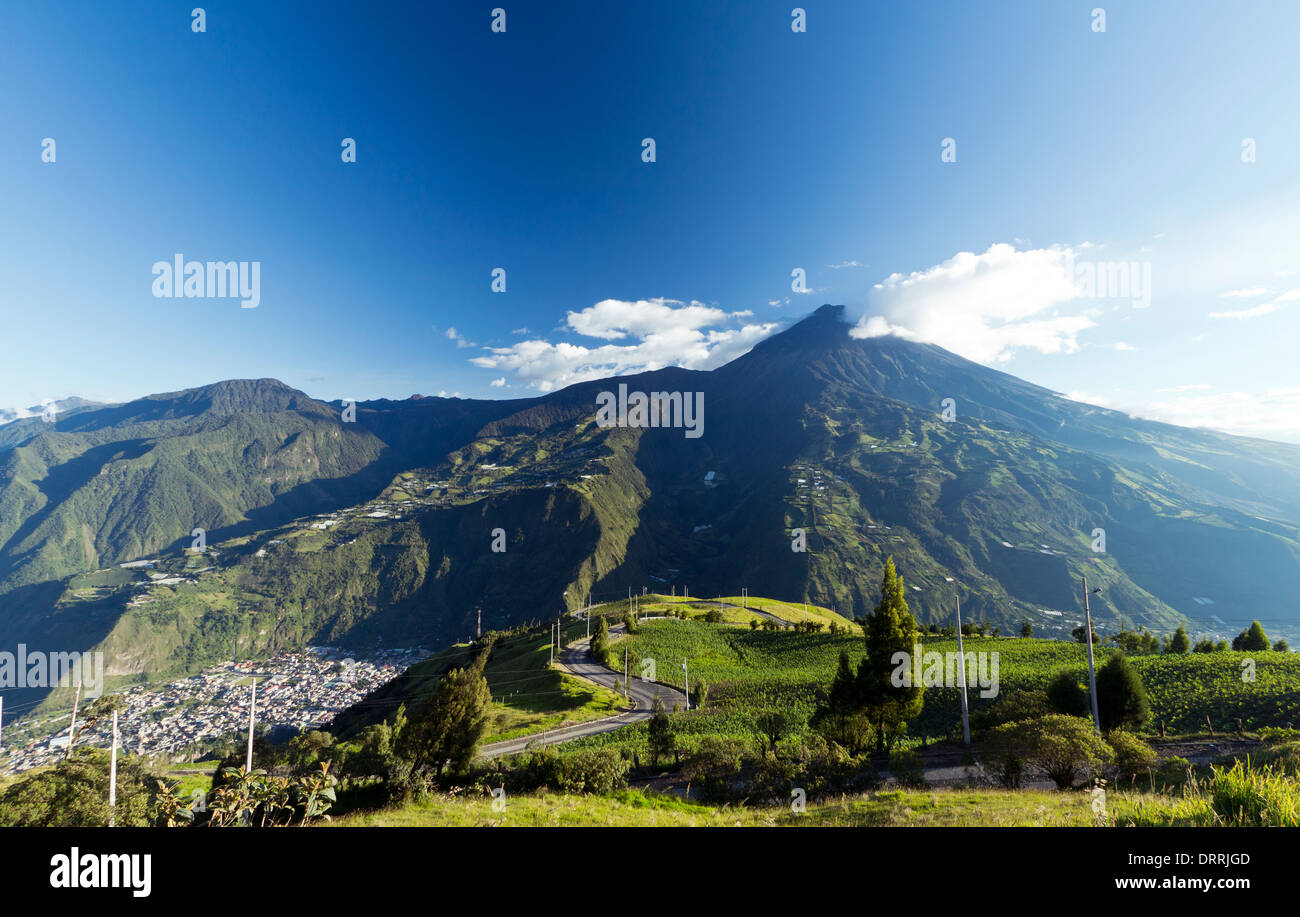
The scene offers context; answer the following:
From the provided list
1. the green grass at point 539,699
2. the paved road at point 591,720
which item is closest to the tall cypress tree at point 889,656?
the paved road at point 591,720

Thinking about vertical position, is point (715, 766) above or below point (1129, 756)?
below

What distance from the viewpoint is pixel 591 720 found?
172ft

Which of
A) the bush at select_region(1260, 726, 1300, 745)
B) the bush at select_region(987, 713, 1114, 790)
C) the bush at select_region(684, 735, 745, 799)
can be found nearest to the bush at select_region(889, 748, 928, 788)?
the bush at select_region(987, 713, 1114, 790)

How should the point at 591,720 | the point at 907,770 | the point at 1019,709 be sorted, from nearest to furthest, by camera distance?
the point at 907,770, the point at 1019,709, the point at 591,720

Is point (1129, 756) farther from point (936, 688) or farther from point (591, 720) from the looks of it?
point (591, 720)

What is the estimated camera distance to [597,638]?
77.6 meters

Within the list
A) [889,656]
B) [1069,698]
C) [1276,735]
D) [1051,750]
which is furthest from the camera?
[1069,698]

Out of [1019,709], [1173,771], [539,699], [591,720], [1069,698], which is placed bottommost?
[539,699]

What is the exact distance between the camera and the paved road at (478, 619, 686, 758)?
148 ft

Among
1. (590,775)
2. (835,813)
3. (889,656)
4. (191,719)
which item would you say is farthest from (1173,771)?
(191,719)
